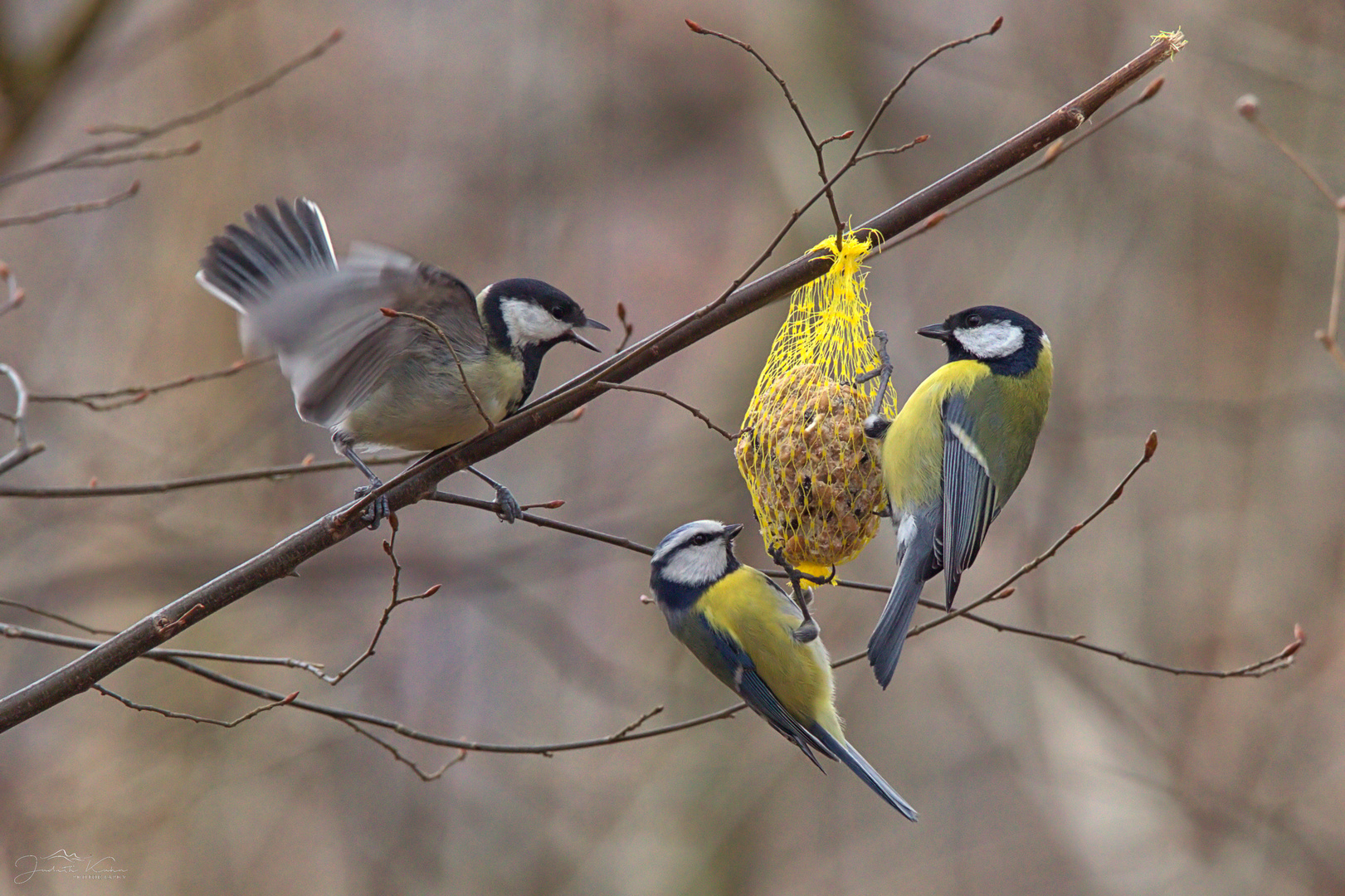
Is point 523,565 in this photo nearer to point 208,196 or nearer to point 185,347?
point 185,347

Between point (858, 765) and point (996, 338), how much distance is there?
1291 millimetres

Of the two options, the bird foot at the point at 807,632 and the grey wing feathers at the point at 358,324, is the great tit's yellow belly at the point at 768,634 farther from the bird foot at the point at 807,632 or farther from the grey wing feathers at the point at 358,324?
the grey wing feathers at the point at 358,324

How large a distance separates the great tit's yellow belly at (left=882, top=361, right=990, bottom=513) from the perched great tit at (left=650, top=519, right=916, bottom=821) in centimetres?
48

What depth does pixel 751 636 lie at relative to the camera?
133 inches

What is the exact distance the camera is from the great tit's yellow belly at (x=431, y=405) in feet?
10.6

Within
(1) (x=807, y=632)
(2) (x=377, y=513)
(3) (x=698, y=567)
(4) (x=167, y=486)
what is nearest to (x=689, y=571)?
(3) (x=698, y=567)

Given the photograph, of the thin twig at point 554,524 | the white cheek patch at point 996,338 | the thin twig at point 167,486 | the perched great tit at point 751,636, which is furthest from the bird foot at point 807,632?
the thin twig at point 167,486

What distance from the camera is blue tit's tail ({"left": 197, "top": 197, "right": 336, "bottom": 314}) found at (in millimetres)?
3014

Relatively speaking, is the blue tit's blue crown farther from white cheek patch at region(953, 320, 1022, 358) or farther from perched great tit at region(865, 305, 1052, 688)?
white cheek patch at region(953, 320, 1022, 358)

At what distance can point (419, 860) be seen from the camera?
6.96 meters

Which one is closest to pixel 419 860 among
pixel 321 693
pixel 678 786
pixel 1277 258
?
pixel 321 693

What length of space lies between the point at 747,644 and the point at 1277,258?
498 centimetres

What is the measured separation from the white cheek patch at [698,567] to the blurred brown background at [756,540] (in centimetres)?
267

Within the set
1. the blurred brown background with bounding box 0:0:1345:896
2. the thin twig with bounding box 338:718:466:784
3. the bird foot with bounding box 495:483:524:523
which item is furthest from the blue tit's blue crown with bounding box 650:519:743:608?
the blurred brown background with bounding box 0:0:1345:896
